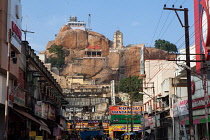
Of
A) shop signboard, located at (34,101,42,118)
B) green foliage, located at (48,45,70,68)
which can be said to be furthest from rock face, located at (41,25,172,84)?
shop signboard, located at (34,101,42,118)

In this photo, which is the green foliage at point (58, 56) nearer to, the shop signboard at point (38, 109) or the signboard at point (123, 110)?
the signboard at point (123, 110)

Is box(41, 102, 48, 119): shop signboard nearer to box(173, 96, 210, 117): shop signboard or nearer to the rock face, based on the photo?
box(173, 96, 210, 117): shop signboard

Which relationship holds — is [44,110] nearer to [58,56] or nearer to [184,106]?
[184,106]

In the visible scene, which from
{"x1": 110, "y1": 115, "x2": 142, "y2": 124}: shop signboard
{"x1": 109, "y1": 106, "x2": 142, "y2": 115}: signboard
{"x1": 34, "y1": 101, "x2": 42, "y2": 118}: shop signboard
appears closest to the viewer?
{"x1": 34, "y1": 101, "x2": 42, "y2": 118}: shop signboard

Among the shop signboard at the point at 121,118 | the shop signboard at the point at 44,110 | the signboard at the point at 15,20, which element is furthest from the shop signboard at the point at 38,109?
the shop signboard at the point at 121,118

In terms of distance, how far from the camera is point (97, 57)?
175250mm

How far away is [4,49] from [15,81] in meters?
4.95

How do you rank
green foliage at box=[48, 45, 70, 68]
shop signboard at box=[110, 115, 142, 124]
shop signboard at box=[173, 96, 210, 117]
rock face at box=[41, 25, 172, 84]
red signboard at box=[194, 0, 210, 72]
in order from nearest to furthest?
red signboard at box=[194, 0, 210, 72] → shop signboard at box=[173, 96, 210, 117] → shop signboard at box=[110, 115, 142, 124] → rock face at box=[41, 25, 172, 84] → green foliage at box=[48, 45, 70, 68]

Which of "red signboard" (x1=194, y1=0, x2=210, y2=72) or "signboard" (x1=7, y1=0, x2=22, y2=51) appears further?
"red signboard" (x1=194, y1=0, x2=210, y2=72)

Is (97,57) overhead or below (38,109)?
overhead

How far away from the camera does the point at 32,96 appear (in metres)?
35.2

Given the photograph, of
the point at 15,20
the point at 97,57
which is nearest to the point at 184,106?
the point at 15,20

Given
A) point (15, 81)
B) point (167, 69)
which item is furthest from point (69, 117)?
point (15, 81)

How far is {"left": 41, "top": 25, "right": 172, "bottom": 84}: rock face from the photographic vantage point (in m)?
163
